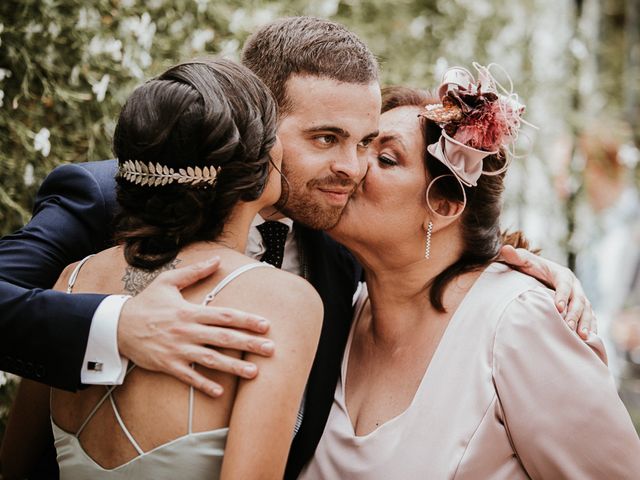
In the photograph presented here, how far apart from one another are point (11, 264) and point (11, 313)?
21 centimetres

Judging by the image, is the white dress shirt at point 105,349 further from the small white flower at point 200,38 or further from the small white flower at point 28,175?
the small white flower at point 200,38

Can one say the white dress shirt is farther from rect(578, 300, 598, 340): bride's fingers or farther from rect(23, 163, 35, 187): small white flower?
rect(578, 300, 598, 340): bride's fingers

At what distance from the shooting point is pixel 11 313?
2.17 meters

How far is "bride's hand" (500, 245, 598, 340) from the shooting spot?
8.42 feet

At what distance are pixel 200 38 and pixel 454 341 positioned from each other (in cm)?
200

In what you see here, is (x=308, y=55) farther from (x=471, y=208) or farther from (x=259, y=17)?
(x=259, y=17)

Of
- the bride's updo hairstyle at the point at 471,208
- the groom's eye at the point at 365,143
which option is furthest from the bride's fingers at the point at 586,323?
the groom's eye at the point at 365,143

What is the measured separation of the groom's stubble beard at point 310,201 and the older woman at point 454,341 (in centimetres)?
7

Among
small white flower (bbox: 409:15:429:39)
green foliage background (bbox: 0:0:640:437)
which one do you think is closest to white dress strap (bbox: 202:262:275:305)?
green foliage background (bbox: 0:0:640:437)

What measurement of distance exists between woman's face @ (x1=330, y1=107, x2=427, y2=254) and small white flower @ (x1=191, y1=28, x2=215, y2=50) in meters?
1.30

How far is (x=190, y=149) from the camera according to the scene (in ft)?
6.65

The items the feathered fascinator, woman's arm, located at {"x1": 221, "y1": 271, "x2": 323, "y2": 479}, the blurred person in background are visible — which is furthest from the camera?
the blurred person in background

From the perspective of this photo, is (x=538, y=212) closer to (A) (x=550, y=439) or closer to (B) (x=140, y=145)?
(A) (x=550, y=439)

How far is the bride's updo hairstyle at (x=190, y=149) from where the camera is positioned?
202cm
